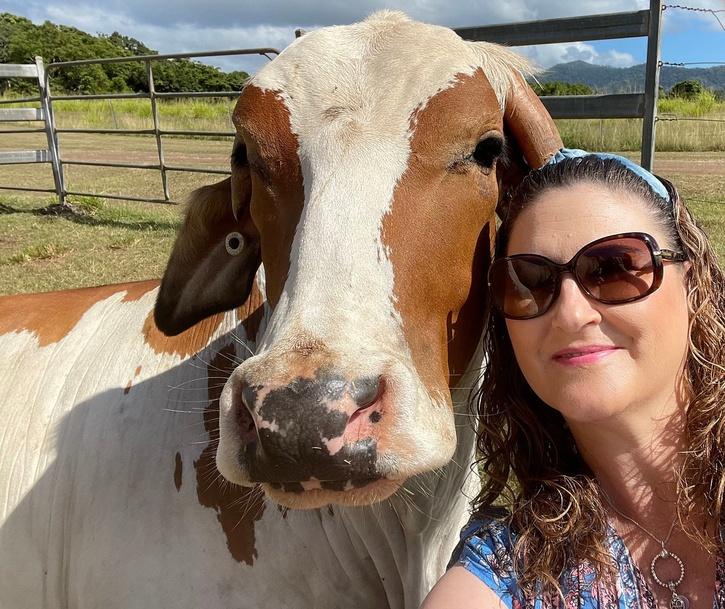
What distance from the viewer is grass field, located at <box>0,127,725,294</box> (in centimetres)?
791

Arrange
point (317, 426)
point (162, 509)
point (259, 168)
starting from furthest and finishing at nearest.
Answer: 1. point (162, 509)
2. point (259, 168)
3. point (317, 426)

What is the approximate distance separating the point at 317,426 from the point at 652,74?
18.5 feet

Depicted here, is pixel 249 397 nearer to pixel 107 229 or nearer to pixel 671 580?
pixel 671 580

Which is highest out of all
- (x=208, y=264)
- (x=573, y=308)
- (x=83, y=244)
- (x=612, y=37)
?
(x=612, y=37)

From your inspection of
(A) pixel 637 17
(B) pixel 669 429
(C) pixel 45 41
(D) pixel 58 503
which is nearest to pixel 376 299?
(B) pixel 669 429

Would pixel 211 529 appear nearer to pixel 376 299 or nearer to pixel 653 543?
pixel 376 299

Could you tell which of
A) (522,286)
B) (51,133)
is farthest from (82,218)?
(522,286)

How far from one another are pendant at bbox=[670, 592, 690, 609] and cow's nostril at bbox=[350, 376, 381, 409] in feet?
2.99

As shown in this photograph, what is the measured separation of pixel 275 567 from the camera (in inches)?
97.3

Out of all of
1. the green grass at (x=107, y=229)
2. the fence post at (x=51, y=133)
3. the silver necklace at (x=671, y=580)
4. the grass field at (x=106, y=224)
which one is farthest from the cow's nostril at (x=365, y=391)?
the fence post at (x=51, y=133)

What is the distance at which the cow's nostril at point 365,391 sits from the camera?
1526 mm

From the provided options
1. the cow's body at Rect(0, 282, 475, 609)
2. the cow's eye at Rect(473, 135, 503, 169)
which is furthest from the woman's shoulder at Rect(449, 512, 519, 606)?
the cow's eye at Rect(473, 135, 503, 169)

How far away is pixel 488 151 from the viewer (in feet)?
7.20

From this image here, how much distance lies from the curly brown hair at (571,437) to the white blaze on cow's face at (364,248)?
0.20m
